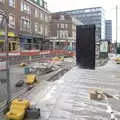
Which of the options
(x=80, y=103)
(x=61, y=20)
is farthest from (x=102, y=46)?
(x=61, y=20)

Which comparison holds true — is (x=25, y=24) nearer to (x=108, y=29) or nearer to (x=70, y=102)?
(x=70, y=102)

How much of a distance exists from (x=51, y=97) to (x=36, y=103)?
38.0 inches

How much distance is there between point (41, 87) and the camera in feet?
40.0

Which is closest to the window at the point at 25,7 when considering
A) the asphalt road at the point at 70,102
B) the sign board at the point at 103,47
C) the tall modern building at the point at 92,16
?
the sign board at the point at 103,47

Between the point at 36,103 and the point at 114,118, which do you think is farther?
the point at 36,103

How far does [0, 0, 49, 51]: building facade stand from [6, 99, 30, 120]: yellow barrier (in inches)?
1243

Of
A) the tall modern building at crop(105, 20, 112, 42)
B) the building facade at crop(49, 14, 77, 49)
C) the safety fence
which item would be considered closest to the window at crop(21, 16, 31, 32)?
the safety fence

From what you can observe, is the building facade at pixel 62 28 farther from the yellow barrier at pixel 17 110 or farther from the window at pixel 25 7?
the yellow barrier at pixel 17 110

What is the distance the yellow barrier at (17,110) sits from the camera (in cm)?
725

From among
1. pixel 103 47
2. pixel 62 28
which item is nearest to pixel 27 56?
pixel 103 47

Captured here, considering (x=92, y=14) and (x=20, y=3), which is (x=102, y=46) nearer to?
(x=20, y=3)

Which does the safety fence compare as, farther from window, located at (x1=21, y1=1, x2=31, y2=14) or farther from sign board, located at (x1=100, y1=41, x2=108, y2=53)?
window, located at (x1=21, y1=1, x2=31, y2=14)

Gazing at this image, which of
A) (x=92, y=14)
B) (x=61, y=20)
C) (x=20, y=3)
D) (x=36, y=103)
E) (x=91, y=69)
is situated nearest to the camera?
(x=36, y=103)

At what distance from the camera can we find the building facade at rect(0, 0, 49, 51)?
4559 centimetres
